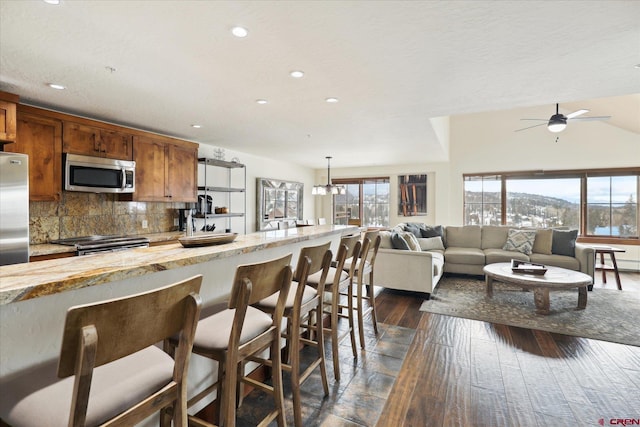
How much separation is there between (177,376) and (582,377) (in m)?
2.86

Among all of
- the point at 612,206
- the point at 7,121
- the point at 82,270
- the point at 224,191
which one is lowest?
the point at 82,270

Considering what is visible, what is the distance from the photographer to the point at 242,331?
1371 millimetres

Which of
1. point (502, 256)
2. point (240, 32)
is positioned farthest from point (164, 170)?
point (502, 256)

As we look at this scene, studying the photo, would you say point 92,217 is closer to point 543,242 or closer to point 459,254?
point 459,254

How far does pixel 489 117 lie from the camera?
714 cm

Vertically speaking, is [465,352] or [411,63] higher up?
[411,63]

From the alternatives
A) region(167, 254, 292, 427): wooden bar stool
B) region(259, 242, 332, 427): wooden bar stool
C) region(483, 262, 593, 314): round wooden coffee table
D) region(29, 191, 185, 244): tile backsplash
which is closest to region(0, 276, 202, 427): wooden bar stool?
region(167, 254, 292, 427): wooden bar stool

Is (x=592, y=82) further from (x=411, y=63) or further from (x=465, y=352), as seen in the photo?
(x=465, y=352)

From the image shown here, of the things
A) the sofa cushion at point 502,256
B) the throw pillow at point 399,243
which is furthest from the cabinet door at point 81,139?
the sofa cushion at point 502,256

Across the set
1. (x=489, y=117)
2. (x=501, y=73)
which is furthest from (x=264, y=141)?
(x=489, y=117)

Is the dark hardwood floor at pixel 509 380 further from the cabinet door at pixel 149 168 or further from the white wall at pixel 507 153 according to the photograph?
the white wall at pixel 507 153

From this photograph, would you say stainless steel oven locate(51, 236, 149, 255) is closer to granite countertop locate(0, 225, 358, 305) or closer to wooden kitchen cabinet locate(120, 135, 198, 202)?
wooden kitchen cabinet locate(120, 135, 198, 202)

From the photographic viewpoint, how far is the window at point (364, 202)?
27.3 feet

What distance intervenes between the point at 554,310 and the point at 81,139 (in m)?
5.87
